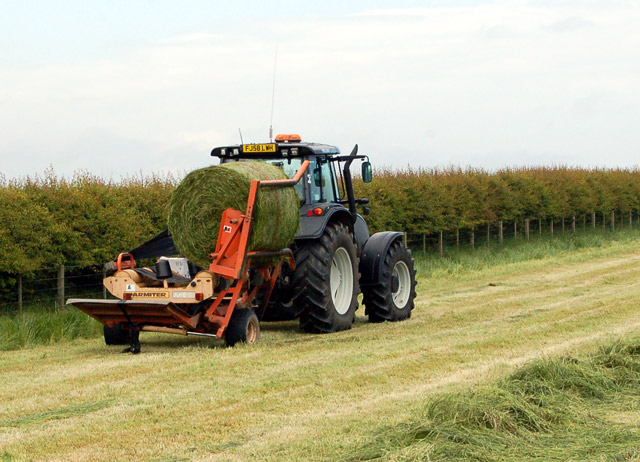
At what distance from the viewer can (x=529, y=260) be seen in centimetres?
2552

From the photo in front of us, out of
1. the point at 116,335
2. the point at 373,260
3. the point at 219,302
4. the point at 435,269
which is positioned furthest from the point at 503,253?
the point at 219,302

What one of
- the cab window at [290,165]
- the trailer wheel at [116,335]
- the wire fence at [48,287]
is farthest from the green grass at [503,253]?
the trailer wheel at [116,335]

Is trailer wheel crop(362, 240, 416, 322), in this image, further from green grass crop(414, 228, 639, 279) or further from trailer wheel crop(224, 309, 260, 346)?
green grass crop(414, 228, 639, 279)

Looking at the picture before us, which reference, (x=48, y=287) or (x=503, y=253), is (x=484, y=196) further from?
(x=48, y=287)

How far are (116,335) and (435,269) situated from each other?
12.3 meters

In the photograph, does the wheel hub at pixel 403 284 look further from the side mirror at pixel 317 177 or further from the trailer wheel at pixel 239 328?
the trailer wheel at pixel 239 328

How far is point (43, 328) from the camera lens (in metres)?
12.4

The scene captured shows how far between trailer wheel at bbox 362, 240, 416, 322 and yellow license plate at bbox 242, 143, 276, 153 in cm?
235

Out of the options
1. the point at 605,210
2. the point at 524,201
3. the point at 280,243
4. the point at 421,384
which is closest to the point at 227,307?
the point at 280,243

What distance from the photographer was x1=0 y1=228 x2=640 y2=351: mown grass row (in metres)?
12.2

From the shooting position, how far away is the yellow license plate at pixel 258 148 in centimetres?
1194

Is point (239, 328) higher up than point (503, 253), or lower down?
higher up

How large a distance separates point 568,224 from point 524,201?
22.9 ft

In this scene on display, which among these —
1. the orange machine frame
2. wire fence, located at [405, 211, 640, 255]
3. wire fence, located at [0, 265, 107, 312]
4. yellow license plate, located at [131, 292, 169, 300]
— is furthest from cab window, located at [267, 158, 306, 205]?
wire fence, located at [405, 211, 640, 255]
